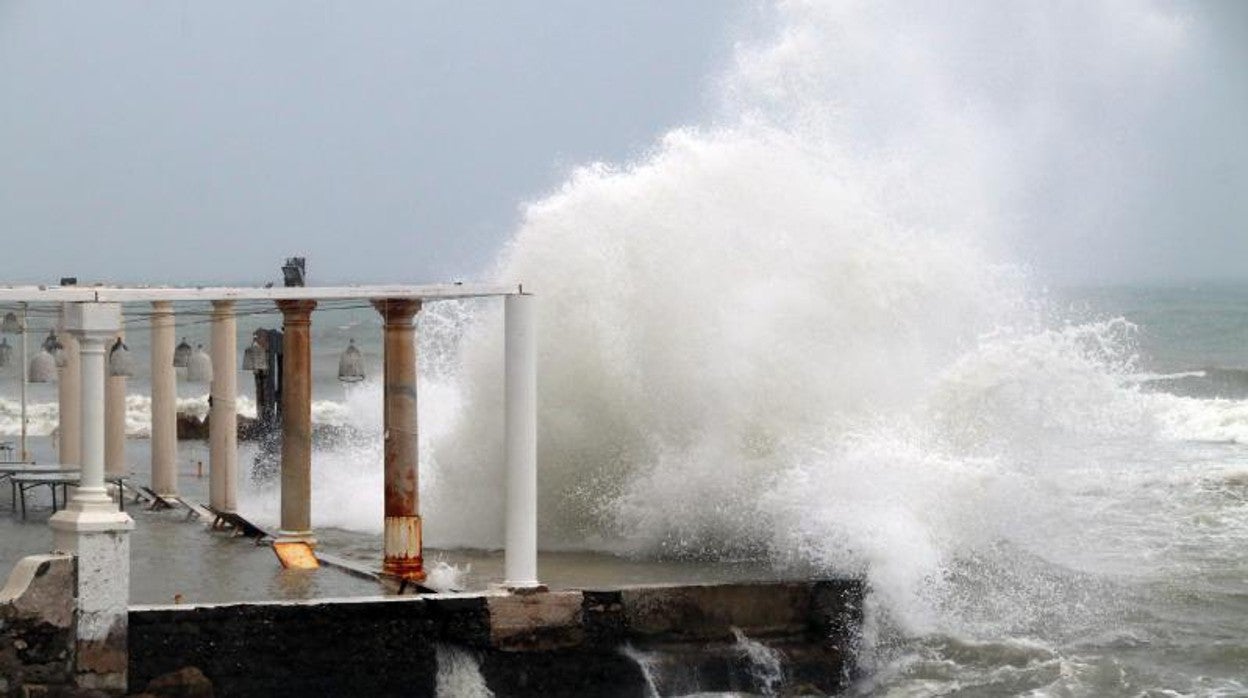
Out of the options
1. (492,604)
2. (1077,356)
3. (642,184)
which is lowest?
(492,604)

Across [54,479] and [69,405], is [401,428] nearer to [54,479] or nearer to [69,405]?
[54,479]

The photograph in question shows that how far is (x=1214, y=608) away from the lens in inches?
694

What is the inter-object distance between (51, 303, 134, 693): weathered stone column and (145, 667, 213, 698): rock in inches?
8.2

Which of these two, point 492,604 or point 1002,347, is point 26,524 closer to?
point 492,604

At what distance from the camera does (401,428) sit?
47.7 ft

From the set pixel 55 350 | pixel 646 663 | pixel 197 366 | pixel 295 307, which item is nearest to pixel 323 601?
pixel 646 663

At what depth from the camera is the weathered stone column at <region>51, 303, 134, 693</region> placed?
12070 millimetres

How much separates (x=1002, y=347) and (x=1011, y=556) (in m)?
2.72

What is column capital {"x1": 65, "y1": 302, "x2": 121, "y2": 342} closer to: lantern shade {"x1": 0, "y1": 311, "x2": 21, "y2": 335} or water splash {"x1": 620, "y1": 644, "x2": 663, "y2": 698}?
water splash {"x1": 620, "y1": 644, "x2": 663, "y2": 698}

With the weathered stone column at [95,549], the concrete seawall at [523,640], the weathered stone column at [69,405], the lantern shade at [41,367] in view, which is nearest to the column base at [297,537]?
the concrete seawall at [523,640]

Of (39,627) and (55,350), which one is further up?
(55,350)

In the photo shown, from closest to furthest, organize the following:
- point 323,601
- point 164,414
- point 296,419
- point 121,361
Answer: point 323,601 < point 121,361 < point 296,419 < point 164,414

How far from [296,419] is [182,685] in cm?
377

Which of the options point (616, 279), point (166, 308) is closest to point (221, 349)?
point (166, 308)
